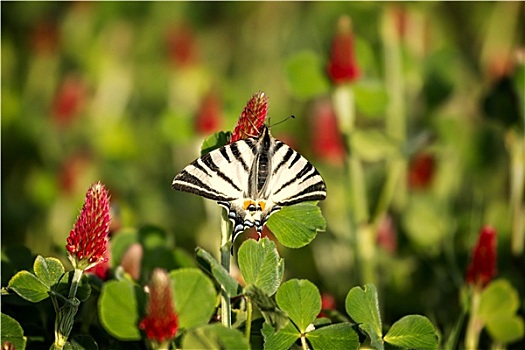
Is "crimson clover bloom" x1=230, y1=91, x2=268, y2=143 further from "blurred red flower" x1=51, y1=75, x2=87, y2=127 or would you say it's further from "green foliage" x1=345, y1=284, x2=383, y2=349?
"blurred red flower" x1=51, y1=75, x2=87, y2=127

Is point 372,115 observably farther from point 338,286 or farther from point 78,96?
point 78,96

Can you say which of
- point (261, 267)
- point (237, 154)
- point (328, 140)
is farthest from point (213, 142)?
point (328, 140)

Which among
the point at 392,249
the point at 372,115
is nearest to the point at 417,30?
the point at 372,115

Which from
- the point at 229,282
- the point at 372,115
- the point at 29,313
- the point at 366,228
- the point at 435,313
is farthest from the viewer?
the point at 372,115

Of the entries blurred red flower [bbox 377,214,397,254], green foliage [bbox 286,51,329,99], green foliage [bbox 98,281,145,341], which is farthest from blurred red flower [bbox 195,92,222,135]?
green foliage [bbox 98,281,145,341]

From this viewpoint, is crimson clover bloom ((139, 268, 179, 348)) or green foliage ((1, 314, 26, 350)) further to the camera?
green foliage ((1, 314, 26, 350))

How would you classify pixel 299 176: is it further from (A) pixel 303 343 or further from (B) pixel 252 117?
(A) pixel 303 343
